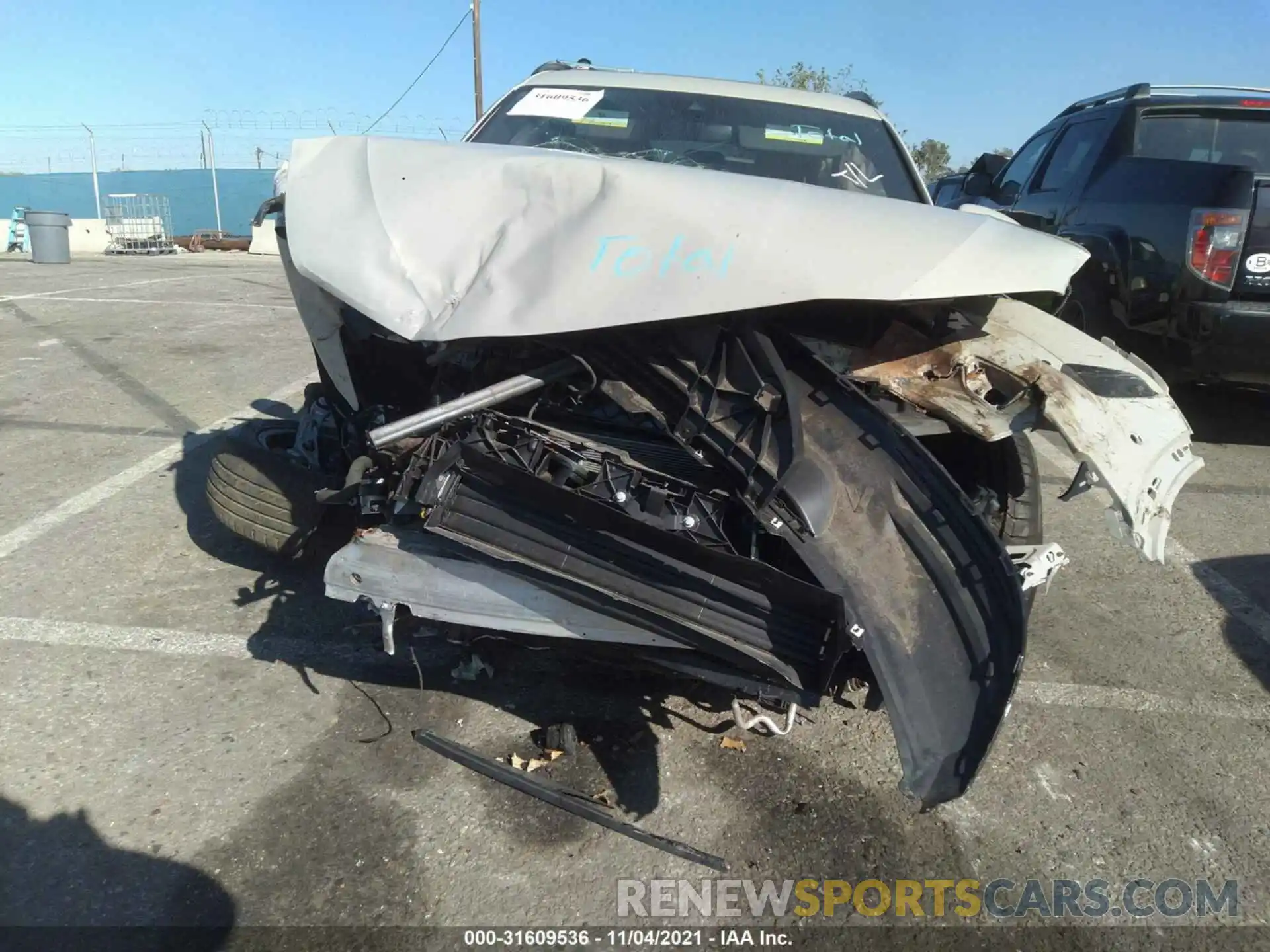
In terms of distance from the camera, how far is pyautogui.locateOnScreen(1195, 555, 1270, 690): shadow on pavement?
353 cm

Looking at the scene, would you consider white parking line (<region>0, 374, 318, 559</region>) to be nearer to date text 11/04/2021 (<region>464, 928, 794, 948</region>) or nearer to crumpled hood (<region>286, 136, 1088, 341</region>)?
crumpled hood (<region>286, 136, 1088, 341</region>)

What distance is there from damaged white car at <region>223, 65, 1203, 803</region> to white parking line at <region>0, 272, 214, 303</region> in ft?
36.3

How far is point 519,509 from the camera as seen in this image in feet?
7.96

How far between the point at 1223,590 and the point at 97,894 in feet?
14.4

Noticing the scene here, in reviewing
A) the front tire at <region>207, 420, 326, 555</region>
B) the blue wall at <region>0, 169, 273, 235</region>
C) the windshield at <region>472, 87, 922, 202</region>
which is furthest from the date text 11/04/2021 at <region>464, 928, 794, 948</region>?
the blue wall at <region>0, 169, 273, 235</region>

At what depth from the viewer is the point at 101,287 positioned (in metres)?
12.9

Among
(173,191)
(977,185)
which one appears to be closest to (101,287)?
(977,185)

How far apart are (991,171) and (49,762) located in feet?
24.4

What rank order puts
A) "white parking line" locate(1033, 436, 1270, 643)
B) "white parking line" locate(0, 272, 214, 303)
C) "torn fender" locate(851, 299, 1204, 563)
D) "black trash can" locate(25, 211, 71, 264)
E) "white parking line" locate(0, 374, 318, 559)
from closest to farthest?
"torn fender" locate(851, 299, 1204, 563) < "white parking line" locate(1033, 436, 1270, 643) < "white parking line" locate(0, 374, 318, 559) < "white parking line" locate(0, 272, 214, 303) < "black trash can" locate(25, 211, 71, 264)

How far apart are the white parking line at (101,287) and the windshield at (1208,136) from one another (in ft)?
39.3

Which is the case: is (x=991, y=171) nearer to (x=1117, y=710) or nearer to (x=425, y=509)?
(x=1117, y=710)

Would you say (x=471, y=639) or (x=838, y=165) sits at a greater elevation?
(x=838, y=165)

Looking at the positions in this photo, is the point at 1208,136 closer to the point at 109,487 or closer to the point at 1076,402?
the point at 1076,402

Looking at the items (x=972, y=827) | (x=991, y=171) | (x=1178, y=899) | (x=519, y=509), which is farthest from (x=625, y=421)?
(x=991, y=171)
